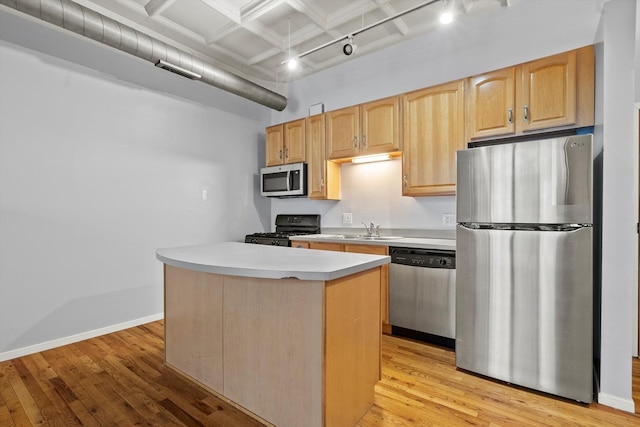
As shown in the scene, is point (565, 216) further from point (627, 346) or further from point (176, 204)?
point (176, 204)

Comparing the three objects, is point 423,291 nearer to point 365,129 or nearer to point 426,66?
point 365,129

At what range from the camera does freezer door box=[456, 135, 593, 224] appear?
1.86 meters

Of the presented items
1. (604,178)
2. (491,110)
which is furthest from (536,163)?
(491,110)

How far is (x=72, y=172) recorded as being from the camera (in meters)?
2.81

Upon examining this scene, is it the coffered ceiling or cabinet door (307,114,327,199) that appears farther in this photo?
cabinet door (307,114,327,199)

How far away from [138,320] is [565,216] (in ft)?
12.4

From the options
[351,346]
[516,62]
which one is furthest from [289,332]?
[516,62]

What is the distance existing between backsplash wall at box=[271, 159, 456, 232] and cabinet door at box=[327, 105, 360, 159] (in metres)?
0.35

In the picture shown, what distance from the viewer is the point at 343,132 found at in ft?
11.6

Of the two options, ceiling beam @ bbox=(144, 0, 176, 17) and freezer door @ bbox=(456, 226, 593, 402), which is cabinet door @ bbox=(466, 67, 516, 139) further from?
ceiling beam @ bbox=(144, 0, 176, 17)

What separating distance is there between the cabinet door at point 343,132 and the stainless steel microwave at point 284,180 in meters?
0.48

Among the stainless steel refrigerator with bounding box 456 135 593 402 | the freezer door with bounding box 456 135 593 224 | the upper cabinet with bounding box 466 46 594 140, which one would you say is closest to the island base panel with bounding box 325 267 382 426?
the stainless steel refrigerator with bounding box 456 135 593 402

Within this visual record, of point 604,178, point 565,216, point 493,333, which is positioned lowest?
point 493,333

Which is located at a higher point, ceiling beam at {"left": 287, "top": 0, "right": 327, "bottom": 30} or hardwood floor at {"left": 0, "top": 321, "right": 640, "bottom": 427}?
ceiling beam at {"left": 287, "top": 0, "right": 327, "bottom": 30}
